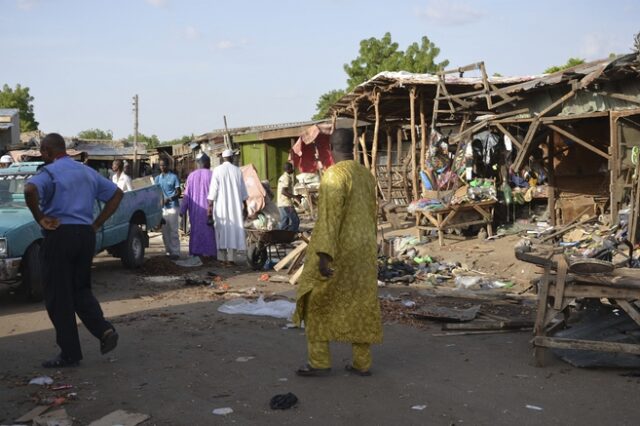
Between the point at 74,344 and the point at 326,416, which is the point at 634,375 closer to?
the point at 326,416

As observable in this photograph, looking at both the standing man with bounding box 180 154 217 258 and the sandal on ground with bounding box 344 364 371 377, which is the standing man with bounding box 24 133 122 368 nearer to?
the sandal on ground with bounding box 344 364 371 377

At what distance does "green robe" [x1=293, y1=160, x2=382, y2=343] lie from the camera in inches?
207

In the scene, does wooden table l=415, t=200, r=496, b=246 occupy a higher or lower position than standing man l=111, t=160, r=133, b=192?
lower

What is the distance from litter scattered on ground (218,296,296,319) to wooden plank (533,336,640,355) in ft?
10.2

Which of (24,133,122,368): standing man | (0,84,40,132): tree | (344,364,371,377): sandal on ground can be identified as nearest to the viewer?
(344,364,371,377): sandal on ground

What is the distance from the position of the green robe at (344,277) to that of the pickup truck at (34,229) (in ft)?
15.2

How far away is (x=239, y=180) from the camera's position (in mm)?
12070

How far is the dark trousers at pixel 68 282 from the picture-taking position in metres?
5.57

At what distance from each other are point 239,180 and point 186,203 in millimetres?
1078

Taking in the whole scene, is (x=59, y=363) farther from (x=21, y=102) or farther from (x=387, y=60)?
(x=21, y=102)

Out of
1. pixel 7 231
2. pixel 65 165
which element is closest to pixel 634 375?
pixel 65 165

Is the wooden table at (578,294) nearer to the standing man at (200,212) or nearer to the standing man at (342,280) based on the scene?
the standing man at (342,280)

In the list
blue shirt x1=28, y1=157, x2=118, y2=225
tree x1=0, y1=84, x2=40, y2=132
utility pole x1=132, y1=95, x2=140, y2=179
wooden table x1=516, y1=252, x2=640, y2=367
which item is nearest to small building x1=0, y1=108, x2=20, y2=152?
utility pole x1=132, y1=95, x2=140, y2=179

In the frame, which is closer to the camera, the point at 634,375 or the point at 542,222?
the point at 634,375
